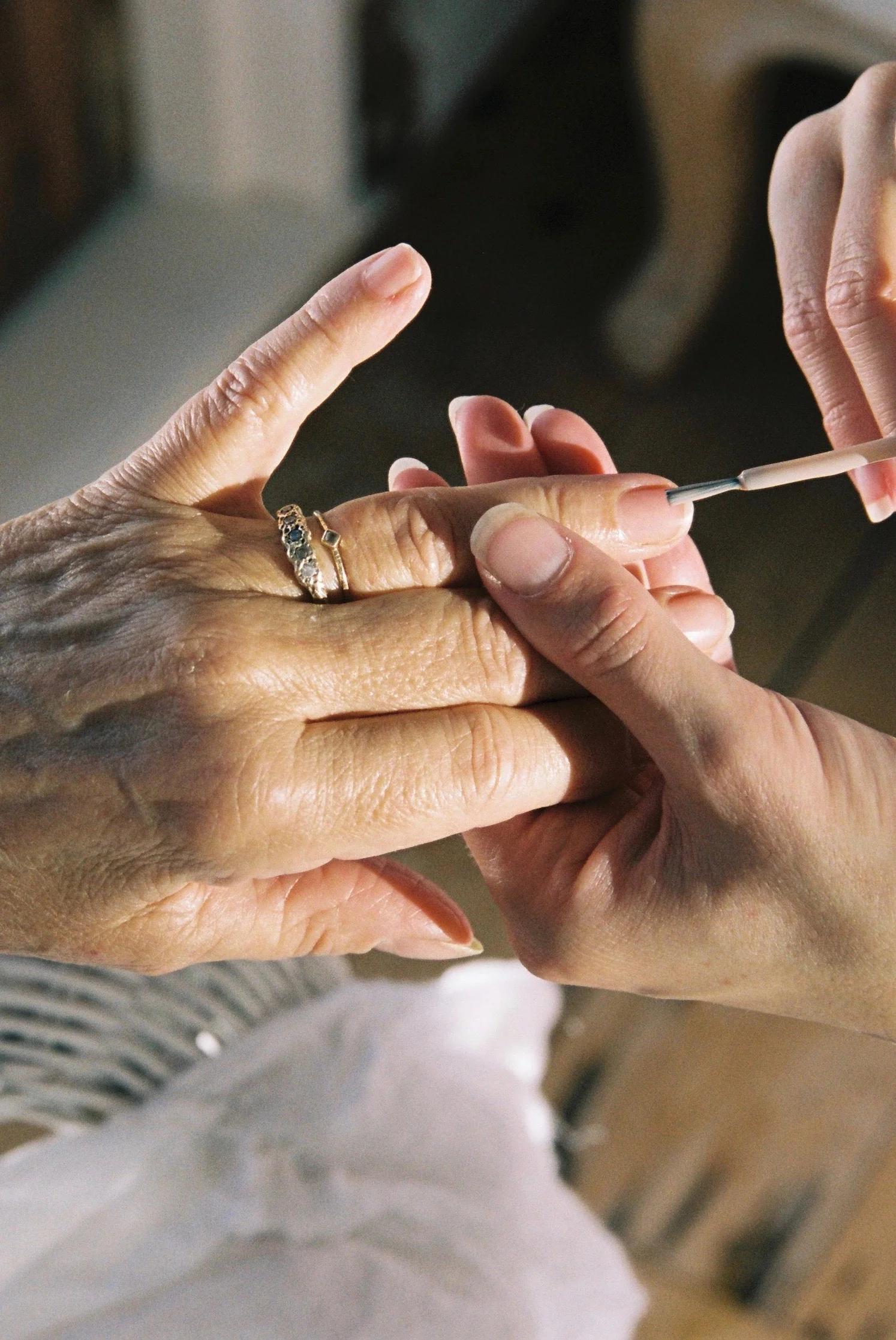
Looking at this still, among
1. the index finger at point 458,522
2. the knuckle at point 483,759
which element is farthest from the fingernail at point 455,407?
the knuckle at point 483,759

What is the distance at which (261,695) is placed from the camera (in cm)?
59

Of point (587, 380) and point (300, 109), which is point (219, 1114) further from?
point (300, 109)

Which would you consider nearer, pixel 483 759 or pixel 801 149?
pixel 483 759

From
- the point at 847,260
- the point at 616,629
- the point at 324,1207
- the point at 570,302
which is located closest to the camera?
the point at 616,629

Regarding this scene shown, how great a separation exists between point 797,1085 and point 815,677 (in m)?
0.43

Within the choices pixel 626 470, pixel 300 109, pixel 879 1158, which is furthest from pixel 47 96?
pixel 879 1158

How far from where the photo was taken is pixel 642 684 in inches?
23.0

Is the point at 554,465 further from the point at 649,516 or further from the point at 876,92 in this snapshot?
the point at 876,92

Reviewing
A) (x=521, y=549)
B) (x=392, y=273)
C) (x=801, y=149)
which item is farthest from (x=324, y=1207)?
(x=801, y=149)

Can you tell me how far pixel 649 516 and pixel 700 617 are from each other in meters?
0.09

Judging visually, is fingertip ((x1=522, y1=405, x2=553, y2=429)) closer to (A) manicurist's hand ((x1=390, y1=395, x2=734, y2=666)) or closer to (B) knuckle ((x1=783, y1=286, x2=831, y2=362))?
(A) manicurist's hand ((x1=390, y1=395, x2=734, y2=666))

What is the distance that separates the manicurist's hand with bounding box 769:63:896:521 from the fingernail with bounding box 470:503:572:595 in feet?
0.69

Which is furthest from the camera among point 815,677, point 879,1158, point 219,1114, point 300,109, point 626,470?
point 300,109

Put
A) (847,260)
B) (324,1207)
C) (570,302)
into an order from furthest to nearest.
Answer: (570,302)
(324,1207)
(847,260)
